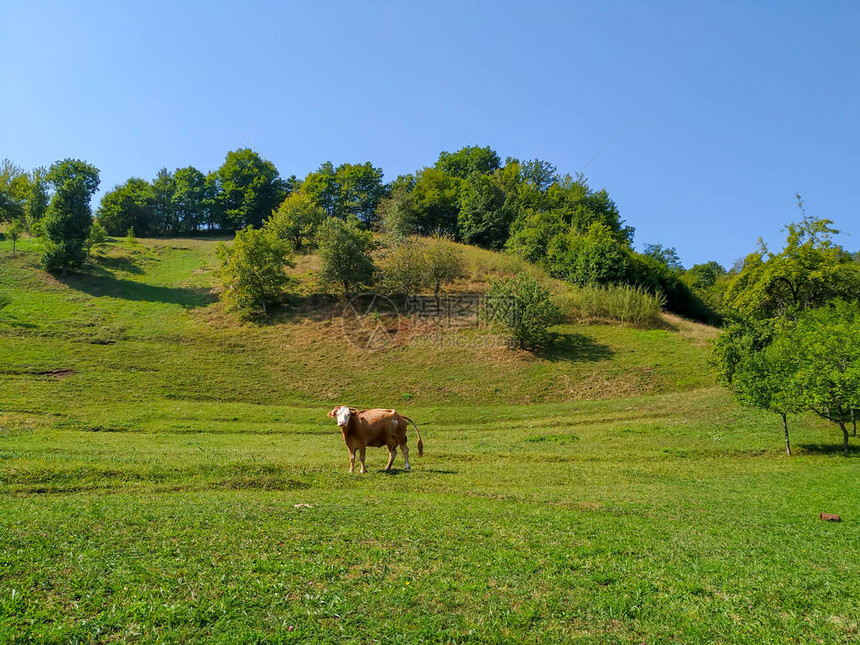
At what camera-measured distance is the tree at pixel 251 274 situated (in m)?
63.5

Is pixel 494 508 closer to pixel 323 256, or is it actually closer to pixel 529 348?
pixel 529 348

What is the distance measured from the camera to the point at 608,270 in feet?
243

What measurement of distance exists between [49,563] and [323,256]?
5969 cm

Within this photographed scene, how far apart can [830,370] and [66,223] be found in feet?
277

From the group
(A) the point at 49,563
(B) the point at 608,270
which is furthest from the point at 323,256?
(A) the point at 49,563

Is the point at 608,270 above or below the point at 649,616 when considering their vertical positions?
above

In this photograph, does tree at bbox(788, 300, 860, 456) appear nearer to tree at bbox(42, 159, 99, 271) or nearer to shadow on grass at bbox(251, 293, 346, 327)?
shadow on grass at bbox(251, 293, 346, 327)

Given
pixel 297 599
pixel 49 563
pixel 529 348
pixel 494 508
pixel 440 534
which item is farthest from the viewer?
pixel 529 348

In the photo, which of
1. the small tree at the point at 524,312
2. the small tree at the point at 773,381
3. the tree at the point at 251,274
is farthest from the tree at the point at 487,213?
the small tree at the point at 773,381

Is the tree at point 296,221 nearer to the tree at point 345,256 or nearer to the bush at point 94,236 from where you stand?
the tree at point 345,256

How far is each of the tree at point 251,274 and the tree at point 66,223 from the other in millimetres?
23008

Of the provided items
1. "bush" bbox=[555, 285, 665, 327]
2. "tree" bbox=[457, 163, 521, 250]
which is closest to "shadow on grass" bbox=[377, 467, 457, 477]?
"bush" bbox=[555, 285, 665, 327]

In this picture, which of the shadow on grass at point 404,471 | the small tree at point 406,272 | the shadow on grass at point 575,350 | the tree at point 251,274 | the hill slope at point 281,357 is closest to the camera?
the shadow on grass at point 404,471

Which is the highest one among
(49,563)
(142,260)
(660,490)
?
(142,260)
